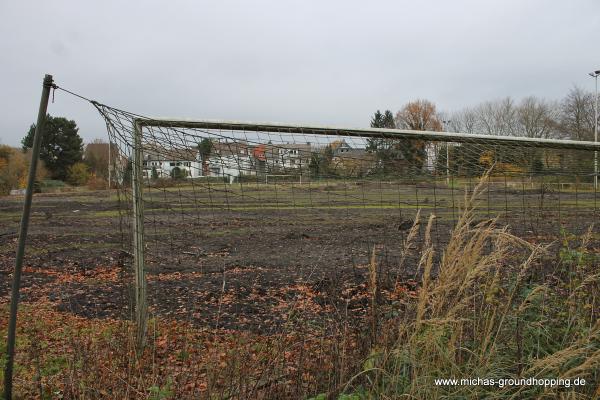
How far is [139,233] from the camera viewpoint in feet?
11.7

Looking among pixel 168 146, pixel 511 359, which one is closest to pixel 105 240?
pixel 168 146

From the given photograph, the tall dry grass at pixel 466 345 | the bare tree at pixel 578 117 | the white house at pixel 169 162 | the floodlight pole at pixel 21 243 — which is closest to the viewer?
the tall dry grass at pixel 466 345

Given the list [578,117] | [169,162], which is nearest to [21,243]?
[169,162]

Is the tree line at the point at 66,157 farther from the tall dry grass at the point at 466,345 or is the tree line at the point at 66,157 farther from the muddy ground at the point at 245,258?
the tall dry grass at the point at 466,345

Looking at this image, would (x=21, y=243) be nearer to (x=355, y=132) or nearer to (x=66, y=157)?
(x=355, y=132)

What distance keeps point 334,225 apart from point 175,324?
9.25 metres

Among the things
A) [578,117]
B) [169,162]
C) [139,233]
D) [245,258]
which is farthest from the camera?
[578,117]

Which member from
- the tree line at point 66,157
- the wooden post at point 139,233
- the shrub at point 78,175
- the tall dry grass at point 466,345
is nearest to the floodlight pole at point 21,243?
the wooden post at point 139,233

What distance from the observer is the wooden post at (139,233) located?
352cm

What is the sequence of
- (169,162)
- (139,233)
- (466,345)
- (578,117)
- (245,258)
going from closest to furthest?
1. (466,345)
2. (139,233)
3. (169,162)
4. (245,258)
5. (578,117)

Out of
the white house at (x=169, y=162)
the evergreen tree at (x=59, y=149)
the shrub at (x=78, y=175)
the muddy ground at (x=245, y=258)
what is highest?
the evergreen tree at (x=59, y=149)

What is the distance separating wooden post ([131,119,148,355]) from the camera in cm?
352

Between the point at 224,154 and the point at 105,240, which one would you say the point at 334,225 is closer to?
the point at 105,240

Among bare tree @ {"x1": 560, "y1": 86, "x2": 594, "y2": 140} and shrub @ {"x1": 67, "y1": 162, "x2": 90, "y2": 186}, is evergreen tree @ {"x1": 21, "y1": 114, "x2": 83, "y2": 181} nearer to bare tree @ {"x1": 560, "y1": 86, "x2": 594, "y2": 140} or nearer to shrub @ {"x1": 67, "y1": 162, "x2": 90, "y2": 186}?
shrub @ {"x1": 67, "y1": 162, "x2": 90, "y2": 186}
